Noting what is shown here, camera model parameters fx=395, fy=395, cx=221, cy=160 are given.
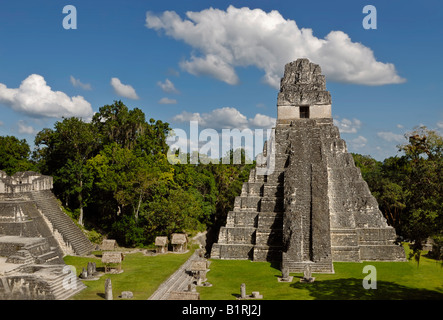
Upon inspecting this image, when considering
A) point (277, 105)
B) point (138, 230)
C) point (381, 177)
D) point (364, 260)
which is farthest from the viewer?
point (381, 177)

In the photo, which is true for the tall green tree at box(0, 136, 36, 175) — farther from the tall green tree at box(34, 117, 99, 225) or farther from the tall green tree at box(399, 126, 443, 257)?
the tall green tree at box(399, 126, 443, 257)

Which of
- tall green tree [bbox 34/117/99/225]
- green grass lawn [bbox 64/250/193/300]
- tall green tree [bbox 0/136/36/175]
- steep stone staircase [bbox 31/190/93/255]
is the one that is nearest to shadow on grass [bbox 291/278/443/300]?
green grass lawn [bbox 64/250/193/300]

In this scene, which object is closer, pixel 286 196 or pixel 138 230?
pixel 286 196

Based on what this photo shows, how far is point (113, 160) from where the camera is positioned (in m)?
31.5

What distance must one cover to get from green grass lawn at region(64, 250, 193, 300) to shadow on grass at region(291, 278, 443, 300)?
259 inches

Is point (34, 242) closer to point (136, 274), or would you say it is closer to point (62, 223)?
point (136, 274)

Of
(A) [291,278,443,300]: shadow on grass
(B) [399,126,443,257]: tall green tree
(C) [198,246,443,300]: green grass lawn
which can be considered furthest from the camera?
(C) [198,246,443,300]: green grass lawn

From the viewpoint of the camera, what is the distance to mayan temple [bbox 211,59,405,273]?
21.7 meters

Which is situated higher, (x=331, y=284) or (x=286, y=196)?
(x=286, y=196)

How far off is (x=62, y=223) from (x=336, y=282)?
16918 mm

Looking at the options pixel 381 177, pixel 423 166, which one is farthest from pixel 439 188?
pixel 381 177
